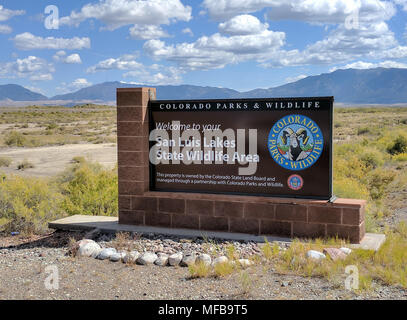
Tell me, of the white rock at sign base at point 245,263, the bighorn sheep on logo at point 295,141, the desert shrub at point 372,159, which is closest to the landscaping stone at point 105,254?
the white rock at sign base at point 245,263

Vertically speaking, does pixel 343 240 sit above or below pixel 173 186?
below

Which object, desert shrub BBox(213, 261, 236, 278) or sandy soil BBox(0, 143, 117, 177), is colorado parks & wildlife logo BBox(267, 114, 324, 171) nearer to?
desert shrub BBox(213, 261, 236, 278)

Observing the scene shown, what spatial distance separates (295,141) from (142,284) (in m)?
4.17

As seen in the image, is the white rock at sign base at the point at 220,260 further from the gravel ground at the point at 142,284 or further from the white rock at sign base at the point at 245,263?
the gravel ground at the point at 142,284

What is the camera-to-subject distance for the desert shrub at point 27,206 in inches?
446

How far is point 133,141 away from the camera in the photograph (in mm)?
10656

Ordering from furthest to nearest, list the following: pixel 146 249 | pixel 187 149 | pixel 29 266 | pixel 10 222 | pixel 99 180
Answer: pixel 99 180, pixel 10 222, pixel 187 149, pixel 146 249, pixel 29 266

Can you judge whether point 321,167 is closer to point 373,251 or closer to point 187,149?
point 373,251

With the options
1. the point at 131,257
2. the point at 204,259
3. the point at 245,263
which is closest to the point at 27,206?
the point at 131,257
